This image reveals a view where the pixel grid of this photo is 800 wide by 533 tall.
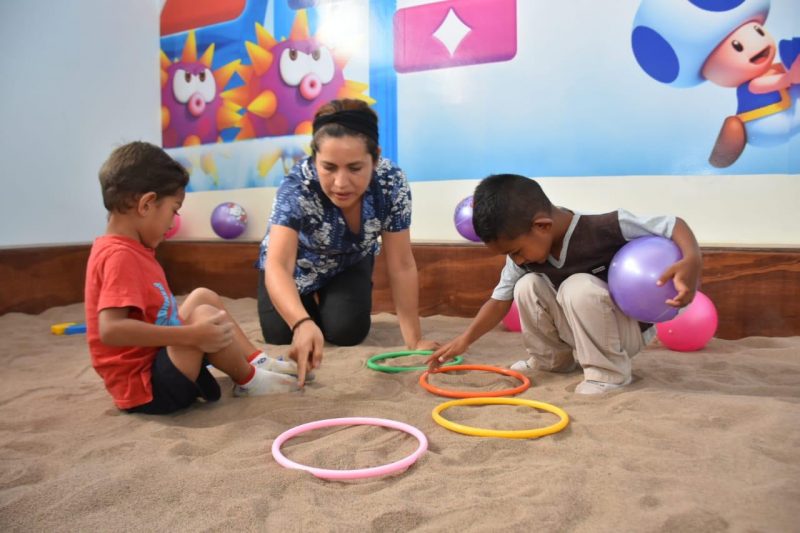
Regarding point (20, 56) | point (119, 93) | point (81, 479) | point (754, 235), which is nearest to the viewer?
point (81, 479)

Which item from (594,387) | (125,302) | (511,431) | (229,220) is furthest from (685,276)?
(229,220)

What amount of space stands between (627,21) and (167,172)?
2.63 meters

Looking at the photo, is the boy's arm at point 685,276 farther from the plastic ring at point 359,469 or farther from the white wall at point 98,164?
the white wall at point 98,164

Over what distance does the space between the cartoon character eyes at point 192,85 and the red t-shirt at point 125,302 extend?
10.4ft

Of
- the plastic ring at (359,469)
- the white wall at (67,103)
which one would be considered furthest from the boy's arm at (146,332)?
the white wall at (67,103)

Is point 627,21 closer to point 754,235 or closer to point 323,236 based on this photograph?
point 754,235

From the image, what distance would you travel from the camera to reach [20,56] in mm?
4230

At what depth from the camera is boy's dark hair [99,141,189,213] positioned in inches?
69.1

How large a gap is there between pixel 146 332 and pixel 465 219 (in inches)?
85.3

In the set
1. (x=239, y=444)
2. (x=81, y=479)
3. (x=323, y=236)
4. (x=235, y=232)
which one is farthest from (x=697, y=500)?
(x=235, y=232)

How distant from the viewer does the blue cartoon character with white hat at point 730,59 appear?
10.1 ft

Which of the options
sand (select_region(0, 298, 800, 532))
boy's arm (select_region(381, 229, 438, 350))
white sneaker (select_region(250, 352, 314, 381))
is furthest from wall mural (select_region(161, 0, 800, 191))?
white sneaker (select_region(250, 352, 314, 381))

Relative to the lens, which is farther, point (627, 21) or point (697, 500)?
point (627, 21)

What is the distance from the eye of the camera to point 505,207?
1.87 meters
